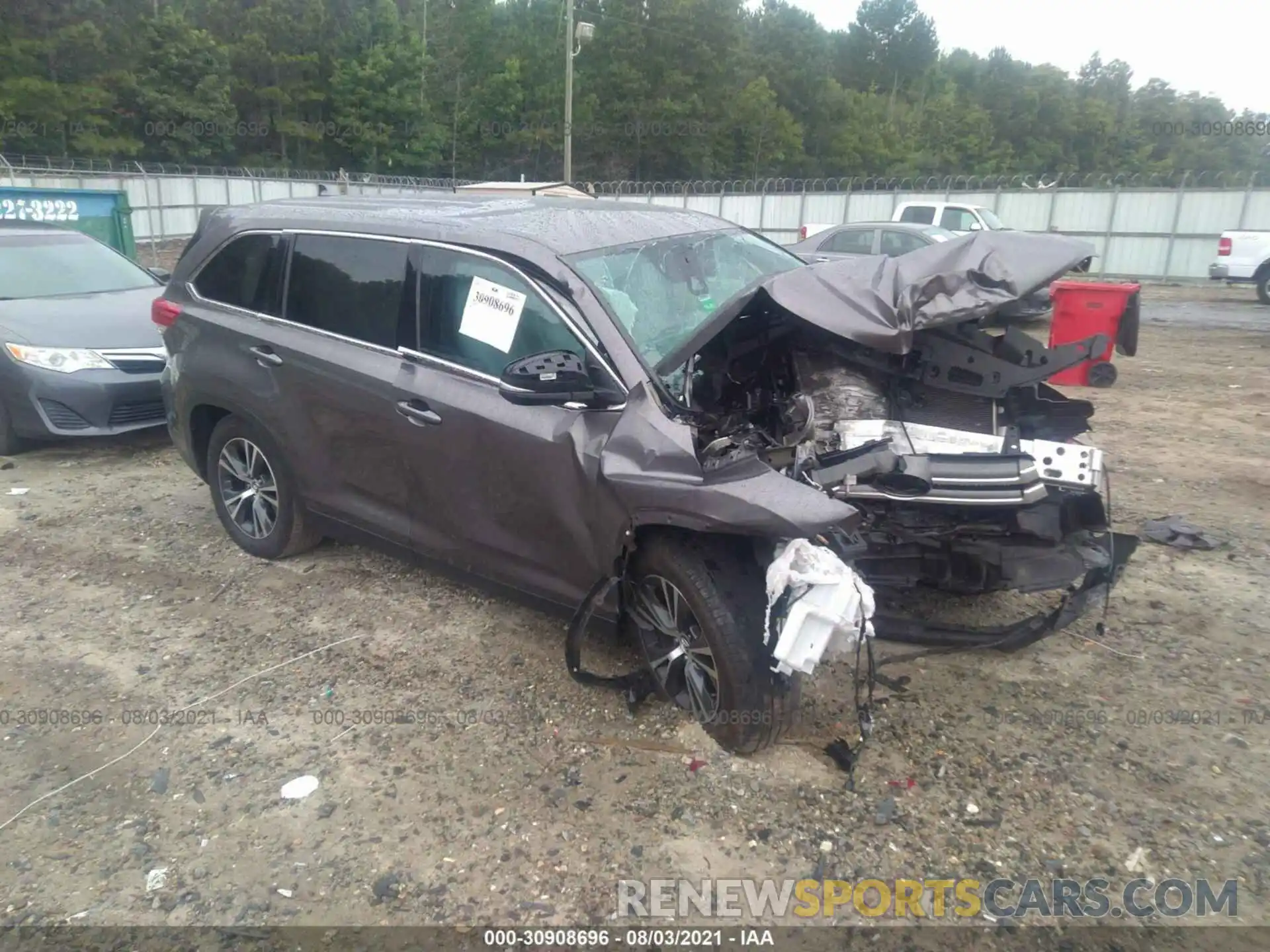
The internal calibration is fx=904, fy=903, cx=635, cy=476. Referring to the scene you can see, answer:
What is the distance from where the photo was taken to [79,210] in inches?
460

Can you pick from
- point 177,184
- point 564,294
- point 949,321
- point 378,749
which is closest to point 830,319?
Answer: point 949,321

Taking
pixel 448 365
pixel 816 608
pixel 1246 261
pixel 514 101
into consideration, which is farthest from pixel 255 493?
pixel 514 101

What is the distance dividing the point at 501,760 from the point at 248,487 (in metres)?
2.55

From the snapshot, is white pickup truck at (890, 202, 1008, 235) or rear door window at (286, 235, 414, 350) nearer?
rear door window at (286, 235, 414, 350)

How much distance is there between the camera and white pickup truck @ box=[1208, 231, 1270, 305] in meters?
16.8

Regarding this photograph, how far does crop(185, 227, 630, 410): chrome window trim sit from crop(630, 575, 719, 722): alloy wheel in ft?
2.34

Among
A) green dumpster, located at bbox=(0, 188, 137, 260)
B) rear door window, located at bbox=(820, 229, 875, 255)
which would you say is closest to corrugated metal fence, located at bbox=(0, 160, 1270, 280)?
rear door window, located at bbox=(820, 229, 875, 255)

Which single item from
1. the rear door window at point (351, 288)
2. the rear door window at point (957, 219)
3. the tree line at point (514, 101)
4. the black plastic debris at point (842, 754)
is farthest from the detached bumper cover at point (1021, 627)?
the tree line at point (514, 101)

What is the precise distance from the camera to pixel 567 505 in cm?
346

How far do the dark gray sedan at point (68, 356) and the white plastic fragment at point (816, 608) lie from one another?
5722mm

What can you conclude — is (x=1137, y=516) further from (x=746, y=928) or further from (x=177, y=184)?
(x=177, y=184)

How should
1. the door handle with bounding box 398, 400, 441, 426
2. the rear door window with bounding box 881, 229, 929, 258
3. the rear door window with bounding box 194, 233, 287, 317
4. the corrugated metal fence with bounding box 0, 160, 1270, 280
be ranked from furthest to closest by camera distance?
the corrugated metal fence with bounding box 0, 160, 1270, 280 → the rear door window with bounding box 881, 229, 929, 258 → the rear door window with bounding box 194, 233, 287, 317 → the door handle with bounding box 398, 400, 441, 426

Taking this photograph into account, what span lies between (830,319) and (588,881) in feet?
6.80

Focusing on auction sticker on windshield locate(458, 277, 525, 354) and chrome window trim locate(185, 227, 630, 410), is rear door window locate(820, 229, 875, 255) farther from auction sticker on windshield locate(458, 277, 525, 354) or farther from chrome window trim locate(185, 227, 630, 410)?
auction sticker on windshield locate(458, 277, 525, 354)
